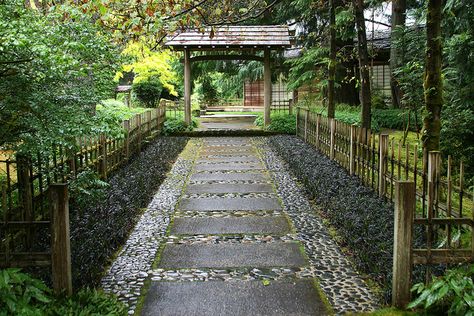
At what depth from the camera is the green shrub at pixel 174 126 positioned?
62.0ft

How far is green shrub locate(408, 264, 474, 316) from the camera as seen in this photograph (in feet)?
12.0

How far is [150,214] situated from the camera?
778 centimetres

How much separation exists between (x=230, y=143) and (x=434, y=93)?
11119 millimetres

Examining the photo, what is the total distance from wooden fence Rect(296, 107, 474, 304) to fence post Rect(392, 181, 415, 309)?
0.06ft

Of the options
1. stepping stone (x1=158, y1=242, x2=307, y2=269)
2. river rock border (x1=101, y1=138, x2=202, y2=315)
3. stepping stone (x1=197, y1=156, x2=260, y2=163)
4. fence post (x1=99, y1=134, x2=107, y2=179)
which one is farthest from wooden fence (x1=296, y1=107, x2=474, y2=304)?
fence post (x1=99, y1=134, x2=107, y2=179)

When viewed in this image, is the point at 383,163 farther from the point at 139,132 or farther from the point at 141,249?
the point at 139,132

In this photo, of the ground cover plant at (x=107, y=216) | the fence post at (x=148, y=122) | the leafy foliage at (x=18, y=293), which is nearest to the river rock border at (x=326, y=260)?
the ground cover plant at (x=107, y=216)

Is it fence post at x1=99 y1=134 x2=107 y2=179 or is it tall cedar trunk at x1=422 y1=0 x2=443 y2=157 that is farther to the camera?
fence post at x1=99 y1=134 x2=107 y2=179

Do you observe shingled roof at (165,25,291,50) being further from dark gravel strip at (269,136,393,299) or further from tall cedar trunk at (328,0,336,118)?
dark gravel strip at (269,136,393,299)

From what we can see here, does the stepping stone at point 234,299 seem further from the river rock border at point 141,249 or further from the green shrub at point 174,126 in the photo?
the green shrub at point 174,126

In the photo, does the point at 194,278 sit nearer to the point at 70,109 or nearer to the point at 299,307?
the point at 299,307

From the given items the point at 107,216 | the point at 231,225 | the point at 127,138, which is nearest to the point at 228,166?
the point at 127,138

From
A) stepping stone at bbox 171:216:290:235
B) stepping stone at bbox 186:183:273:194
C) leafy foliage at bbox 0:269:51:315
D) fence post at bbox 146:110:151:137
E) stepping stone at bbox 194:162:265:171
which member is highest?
fence post at bbox 146:110:151:137

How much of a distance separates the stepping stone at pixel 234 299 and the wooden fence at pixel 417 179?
1080 mm
